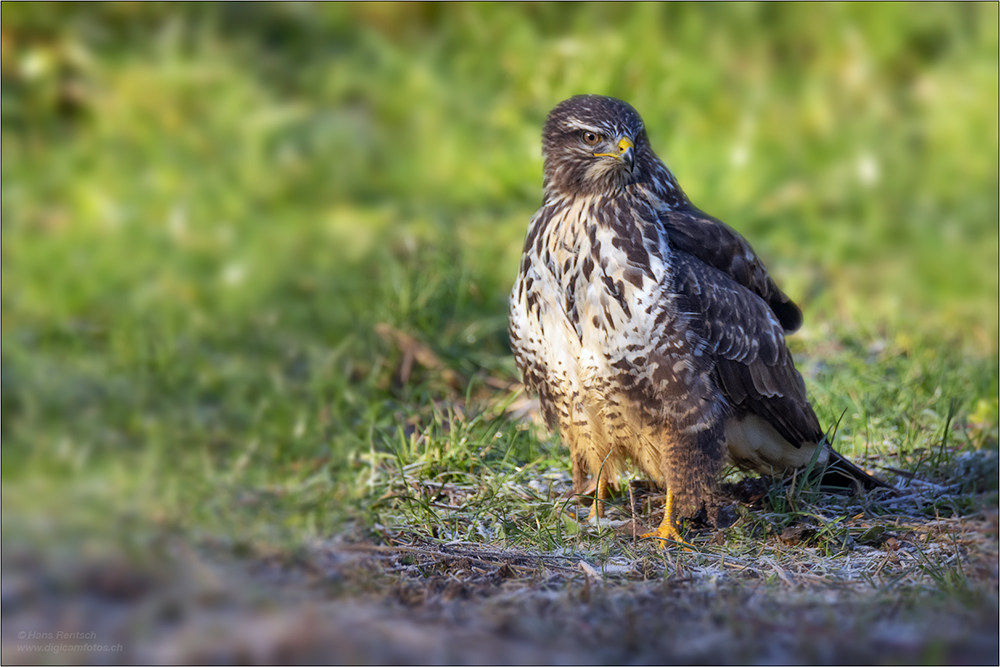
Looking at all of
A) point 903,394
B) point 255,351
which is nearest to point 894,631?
point 903,394

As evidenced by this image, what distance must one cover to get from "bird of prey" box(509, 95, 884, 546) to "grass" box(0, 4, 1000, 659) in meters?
0.26

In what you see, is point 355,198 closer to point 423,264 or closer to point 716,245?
point 423,264

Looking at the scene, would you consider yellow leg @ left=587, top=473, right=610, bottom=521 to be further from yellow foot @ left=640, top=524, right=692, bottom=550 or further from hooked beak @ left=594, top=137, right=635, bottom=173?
hooked beak @ left=594, top=137, right=635, bottom=173

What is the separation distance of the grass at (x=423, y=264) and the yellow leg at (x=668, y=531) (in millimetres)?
126

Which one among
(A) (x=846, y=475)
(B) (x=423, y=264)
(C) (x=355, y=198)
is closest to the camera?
(A) (x=846, y=475)

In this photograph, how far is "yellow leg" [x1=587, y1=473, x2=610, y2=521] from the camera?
12.6ft

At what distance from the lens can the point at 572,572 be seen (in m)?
3.32

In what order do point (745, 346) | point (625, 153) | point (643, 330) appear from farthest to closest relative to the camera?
point (745, 346) < point (625, 153) < point (643, 330)

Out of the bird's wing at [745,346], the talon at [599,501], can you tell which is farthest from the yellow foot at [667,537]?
the bird's wing at [745,346]

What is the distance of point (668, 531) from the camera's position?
371 centimetres

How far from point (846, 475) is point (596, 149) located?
152 cm

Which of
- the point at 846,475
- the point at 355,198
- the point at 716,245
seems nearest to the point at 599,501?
the point at 846,475

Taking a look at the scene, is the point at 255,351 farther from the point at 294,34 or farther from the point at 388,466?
the point at 294,34

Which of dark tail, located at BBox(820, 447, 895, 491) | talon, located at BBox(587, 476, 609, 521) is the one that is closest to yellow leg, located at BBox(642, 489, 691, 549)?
talon, located at BBox(587, 476, 609, 521)
